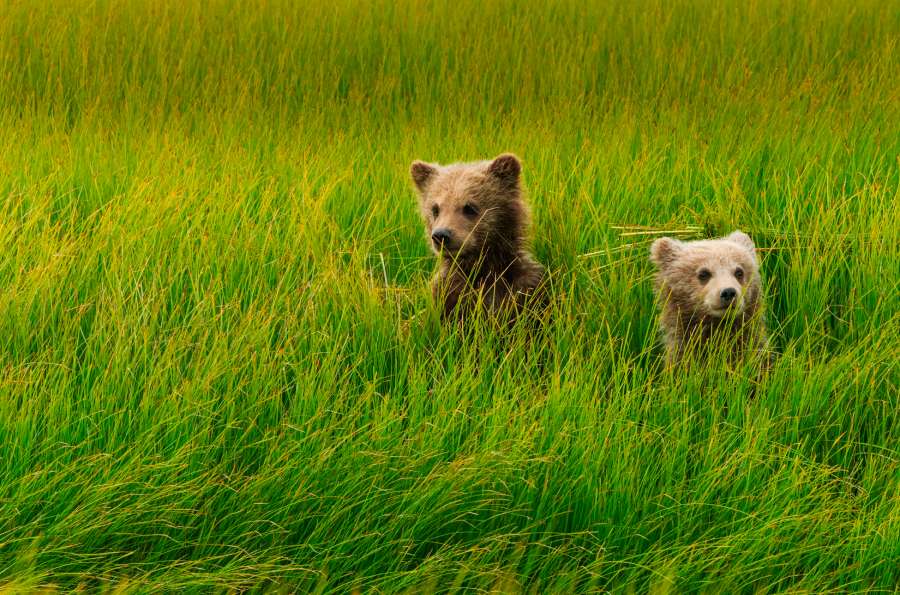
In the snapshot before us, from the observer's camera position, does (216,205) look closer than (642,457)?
No

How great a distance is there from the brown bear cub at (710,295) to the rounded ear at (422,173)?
125 cm

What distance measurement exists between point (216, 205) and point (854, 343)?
127 inches

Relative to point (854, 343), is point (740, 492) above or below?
below

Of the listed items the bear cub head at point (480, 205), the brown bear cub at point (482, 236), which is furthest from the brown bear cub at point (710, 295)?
the bear cub head at point (480, 205)

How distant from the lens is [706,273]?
4.12 meters

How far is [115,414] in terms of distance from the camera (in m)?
3.51

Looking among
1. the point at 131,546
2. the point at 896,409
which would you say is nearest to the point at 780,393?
the point at 896,409

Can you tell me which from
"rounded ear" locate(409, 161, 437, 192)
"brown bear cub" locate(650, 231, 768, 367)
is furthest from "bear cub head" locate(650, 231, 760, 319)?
"rounded ear" locate(409, 161, 437, 192)

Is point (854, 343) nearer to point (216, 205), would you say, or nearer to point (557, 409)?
point (557, 409)

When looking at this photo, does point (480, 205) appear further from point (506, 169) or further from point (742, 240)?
point (742, 240)

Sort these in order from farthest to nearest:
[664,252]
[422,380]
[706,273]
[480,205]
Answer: [480,205], [664,252], [706,273], [422,380]

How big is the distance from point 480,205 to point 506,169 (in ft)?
0.77

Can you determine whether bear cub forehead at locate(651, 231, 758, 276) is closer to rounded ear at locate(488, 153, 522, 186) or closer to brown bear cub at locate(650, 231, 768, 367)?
brown bear cub at locate(650, 231, 768, 367)

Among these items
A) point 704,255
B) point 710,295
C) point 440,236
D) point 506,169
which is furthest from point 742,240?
point 440,236
